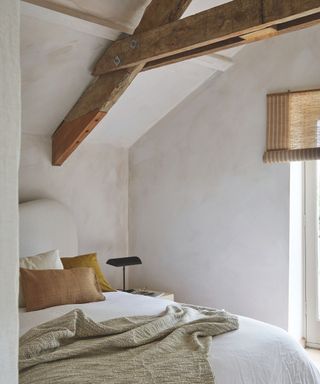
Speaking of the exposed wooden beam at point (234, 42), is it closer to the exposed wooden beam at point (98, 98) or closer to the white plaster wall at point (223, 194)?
the exposed wooden beam at point (98, 98)

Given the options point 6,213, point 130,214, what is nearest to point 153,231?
point 130,214

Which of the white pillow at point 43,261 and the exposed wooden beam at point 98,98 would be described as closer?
the exposed wooden beam at point 98,98

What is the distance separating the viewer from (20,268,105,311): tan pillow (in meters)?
3.33

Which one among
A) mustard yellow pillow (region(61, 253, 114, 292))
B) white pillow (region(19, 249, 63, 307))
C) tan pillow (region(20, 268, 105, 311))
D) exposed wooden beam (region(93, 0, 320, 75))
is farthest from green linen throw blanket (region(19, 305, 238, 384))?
exposed wooden beam (region(93, 0, 320, 75))

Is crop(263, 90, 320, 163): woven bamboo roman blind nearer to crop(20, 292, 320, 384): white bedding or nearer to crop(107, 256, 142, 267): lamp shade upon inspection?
crop(107, 256, 142, 267): lamp shade

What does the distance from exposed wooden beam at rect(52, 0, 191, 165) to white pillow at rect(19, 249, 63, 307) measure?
993 mm

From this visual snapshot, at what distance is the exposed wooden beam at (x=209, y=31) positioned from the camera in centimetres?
259

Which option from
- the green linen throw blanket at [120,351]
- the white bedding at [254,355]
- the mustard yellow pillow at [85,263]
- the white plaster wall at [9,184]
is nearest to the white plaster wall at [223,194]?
the mustard yellow pillow at [85,263]

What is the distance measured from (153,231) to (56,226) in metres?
1.12

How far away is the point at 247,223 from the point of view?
4273 mm

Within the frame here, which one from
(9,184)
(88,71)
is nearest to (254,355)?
(9,184)

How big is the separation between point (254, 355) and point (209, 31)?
189 centimetres

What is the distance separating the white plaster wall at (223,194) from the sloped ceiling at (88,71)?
0.58 ft

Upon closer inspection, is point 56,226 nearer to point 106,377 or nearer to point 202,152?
point 202,152
